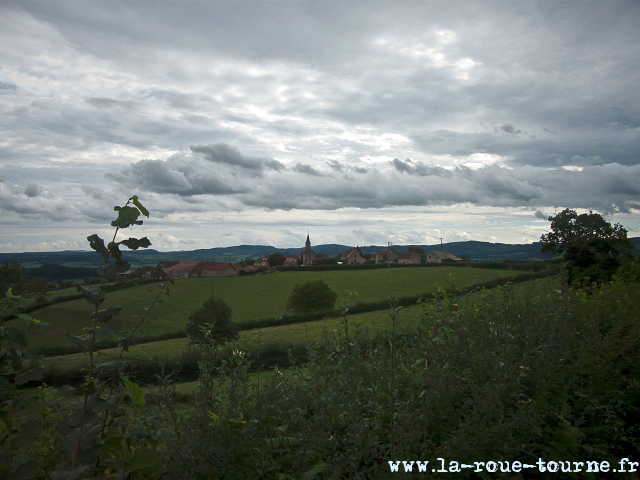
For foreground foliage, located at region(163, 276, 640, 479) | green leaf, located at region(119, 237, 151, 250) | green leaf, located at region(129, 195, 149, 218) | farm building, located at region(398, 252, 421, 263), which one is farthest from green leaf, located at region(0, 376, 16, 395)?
farm building, located at region(398, 252, 421, 263)

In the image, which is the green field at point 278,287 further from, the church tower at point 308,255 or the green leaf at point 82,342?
the church tower at point 308,255

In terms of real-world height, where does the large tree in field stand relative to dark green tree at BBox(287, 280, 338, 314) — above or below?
above

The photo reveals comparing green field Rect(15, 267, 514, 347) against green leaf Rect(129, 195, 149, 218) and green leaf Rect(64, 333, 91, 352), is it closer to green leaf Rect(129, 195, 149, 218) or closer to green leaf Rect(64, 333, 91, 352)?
green leaf Rect(64, 333, 91, 352)

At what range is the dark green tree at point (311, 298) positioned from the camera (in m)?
41.6

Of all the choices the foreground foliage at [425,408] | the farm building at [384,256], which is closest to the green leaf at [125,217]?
the foreground foliage at [425,408]

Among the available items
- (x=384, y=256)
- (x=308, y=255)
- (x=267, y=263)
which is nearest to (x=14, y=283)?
(x=267, y=263)

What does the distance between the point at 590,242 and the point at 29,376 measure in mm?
Result: 40459

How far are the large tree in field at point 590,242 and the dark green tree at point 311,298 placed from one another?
2112 centimetres

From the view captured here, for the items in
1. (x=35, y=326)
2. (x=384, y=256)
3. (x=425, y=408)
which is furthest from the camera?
(x=384, y=256)

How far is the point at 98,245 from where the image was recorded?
170cm

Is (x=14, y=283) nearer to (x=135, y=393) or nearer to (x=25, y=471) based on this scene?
(x=25, y=471)

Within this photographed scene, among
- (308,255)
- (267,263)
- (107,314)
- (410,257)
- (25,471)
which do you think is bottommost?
(267,263)

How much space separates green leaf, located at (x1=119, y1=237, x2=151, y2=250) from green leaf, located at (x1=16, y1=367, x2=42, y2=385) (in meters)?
0.69

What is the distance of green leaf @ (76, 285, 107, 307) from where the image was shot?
1.66 meters
